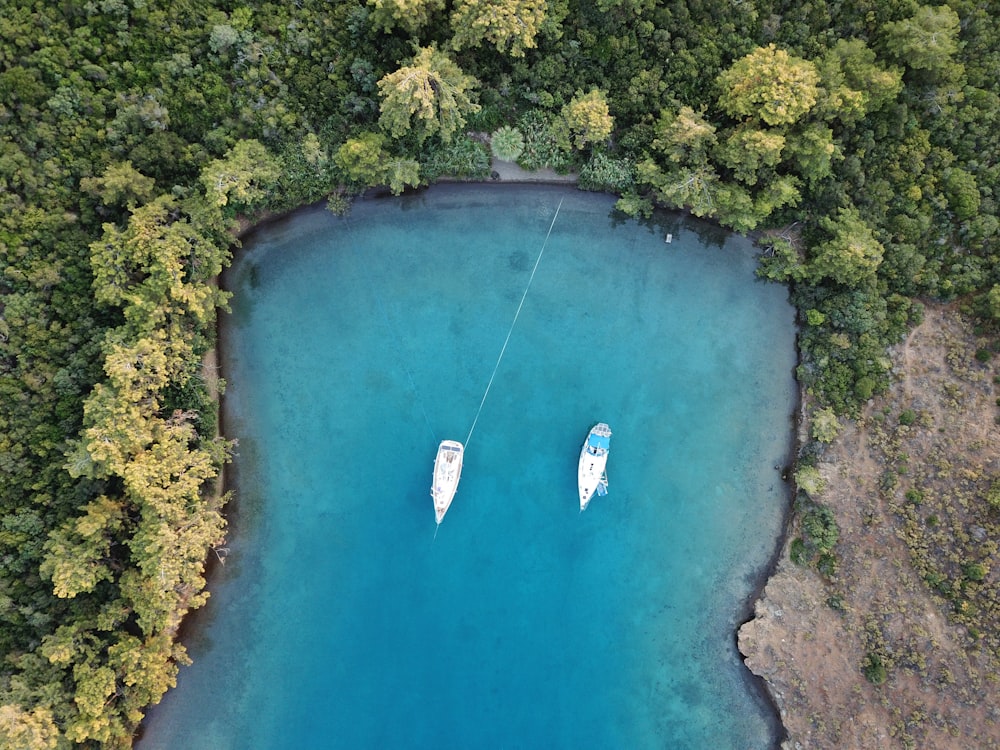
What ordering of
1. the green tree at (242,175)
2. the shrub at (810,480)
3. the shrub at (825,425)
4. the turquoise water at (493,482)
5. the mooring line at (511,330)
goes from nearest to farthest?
the green tree at (242,175), the shrub at (810,480), the shrub at (825,425), the turquoise water at (493,482), the mooring line at (511,330)

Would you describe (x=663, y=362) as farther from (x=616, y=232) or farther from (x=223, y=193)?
(x=223, y=193)

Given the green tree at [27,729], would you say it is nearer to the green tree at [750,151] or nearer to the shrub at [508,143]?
the shrub at [508,143]

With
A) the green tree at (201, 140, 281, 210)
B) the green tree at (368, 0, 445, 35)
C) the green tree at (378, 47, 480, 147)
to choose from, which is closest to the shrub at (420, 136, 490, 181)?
the green tree at (378, 47, 480, 147)

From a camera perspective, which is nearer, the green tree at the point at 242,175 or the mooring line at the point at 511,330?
the green tree at the point at 242,175

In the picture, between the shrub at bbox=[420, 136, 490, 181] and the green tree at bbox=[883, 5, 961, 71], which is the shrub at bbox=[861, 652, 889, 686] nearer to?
the green tree at bbox=[883, 5, 961, 71]

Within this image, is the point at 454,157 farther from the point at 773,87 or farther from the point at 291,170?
the point at 773,87

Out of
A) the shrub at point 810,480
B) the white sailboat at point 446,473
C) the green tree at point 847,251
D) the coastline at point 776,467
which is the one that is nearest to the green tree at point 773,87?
the green tree at point 847,251
